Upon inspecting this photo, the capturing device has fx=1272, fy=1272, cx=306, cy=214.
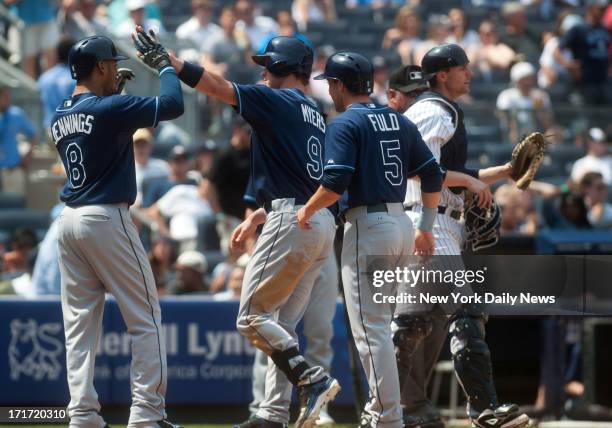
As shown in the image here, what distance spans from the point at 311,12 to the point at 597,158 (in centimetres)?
536

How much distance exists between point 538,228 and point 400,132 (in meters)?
5.76

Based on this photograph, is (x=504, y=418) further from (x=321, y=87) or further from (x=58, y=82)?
(x=321, y=87)

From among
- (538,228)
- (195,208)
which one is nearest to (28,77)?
(195,208)

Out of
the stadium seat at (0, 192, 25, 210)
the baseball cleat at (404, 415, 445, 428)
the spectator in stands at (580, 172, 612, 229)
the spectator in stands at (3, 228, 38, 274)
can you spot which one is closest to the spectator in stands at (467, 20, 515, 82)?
the spectator in stands at (580, 172, 612, 229)

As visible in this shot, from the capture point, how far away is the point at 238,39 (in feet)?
51.0

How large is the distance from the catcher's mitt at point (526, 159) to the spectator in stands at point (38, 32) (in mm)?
7990

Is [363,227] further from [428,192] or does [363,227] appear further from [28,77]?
[28,77]

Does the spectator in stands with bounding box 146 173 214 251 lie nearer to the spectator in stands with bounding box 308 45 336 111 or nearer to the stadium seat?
the stadium seat

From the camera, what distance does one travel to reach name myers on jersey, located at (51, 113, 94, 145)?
6496 mm

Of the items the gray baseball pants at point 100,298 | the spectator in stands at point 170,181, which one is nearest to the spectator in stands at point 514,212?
the spectator in stands at point 170,181

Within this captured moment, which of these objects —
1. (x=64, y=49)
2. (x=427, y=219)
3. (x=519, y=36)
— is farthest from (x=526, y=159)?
(x=519, y=36)

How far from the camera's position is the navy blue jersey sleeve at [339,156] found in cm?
639

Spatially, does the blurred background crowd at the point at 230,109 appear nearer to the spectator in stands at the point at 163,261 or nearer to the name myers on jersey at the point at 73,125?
the spectator in stands at the point at 163,261

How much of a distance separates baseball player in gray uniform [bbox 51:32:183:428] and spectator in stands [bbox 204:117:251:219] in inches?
149
